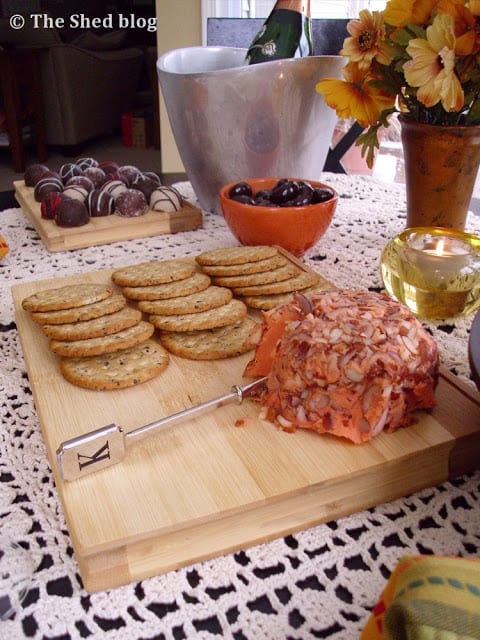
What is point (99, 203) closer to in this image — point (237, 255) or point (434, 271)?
point (237, 255)

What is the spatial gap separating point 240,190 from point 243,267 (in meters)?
0.24

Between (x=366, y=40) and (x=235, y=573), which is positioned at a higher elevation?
(x=366, y=40)

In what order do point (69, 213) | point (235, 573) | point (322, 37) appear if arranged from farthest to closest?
→ point (322, 37) < point (69, 213) < point (235, 573)

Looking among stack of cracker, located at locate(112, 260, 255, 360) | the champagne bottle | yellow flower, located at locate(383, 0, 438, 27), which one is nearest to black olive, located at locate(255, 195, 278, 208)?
stack of cracker, located at locate(112, 260, 255, 360)

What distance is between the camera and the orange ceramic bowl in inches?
40.1

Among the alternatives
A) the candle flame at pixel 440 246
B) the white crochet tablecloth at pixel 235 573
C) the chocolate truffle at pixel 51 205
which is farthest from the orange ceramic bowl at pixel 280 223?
the white crochet tablecloth at pixel 235 573

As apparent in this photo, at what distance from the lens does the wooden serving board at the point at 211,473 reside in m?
0.49

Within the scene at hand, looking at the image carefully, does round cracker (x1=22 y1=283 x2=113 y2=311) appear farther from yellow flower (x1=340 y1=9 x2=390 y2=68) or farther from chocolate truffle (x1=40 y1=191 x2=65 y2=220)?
yellow flower (x1=340 y1=9 x2=390 y2=68)

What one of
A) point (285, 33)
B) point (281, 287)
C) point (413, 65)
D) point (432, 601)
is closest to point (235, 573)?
point (432, 601)

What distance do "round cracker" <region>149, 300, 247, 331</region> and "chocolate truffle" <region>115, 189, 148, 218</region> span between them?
19.4 inches

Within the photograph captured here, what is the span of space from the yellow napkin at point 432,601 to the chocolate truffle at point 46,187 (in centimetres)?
109

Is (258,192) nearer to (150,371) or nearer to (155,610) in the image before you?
(150,371)

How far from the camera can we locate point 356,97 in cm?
96

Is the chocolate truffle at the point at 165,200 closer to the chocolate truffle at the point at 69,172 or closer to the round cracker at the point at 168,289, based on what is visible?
the chocolate truffle at the point at 69,172
